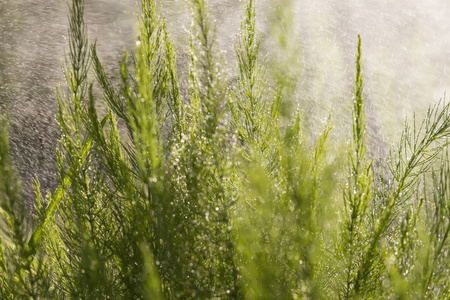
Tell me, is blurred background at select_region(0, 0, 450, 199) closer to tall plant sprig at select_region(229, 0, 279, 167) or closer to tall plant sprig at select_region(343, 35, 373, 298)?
tall plant sprig at select_region(229, 0, 279, 167)

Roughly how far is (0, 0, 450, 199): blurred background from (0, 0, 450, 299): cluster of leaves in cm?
70

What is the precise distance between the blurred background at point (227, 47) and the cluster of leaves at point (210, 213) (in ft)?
2.31

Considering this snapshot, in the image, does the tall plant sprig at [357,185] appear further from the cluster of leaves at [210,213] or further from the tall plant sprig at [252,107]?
the tall plant sprig at [252,107]

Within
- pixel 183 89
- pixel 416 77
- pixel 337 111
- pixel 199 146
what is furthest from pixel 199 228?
pixel 416 77

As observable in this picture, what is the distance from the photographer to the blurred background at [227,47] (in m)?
1.37

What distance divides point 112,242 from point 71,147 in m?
0.12

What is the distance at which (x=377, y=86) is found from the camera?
1.43 meters

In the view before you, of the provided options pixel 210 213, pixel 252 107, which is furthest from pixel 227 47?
pixel 210 213

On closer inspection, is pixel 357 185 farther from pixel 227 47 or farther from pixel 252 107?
pixel 227 47

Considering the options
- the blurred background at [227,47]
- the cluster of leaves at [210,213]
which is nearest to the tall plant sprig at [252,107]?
the cluster of leaves at [210,213]

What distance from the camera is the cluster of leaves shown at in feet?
1.18

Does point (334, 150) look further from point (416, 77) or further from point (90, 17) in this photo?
point (90, 17)

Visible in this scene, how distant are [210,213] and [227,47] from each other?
1072 mm

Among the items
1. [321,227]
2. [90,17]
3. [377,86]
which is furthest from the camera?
[90,17]
